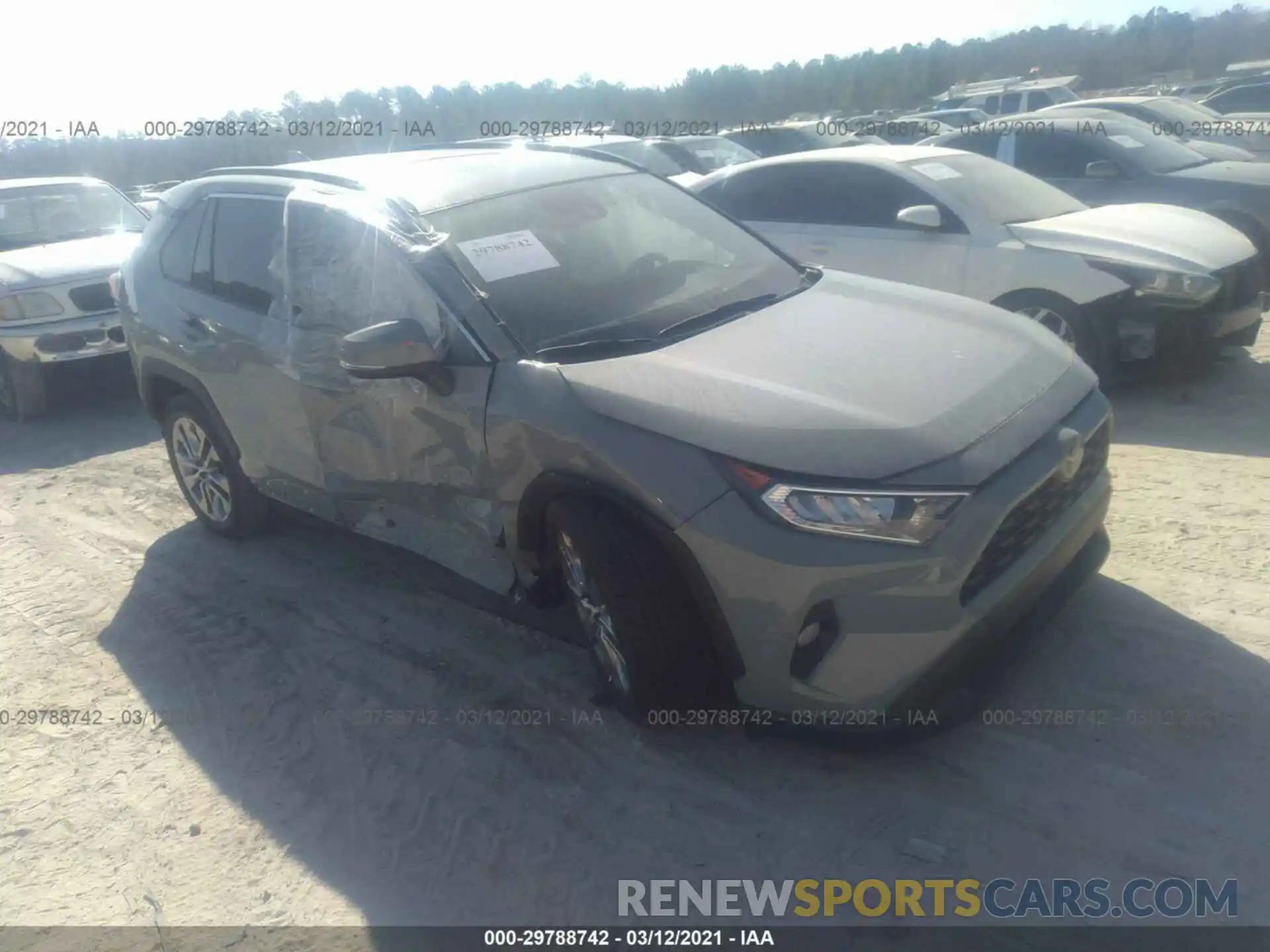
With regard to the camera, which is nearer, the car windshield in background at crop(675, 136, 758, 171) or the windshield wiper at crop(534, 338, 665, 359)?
the windshield wiper at crop(534, 338, 665, 359)

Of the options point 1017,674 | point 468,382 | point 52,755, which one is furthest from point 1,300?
point 1017,674

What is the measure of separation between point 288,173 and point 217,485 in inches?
66.4

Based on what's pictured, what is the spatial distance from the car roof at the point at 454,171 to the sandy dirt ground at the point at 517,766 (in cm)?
168

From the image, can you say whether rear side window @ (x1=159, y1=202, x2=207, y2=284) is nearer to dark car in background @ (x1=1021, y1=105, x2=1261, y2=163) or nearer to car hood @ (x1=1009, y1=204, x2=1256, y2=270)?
car hood @ (x1=1009, y1=204, x2=1256, y2=270)

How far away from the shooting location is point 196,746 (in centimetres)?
377

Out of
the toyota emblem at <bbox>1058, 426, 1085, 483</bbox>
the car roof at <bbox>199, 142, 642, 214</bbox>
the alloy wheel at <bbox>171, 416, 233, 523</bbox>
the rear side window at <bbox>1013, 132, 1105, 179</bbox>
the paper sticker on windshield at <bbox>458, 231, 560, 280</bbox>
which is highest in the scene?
the car roof at <bbox>199, 142, 642, 214</bbox>

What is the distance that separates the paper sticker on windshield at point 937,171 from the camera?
7035 mm

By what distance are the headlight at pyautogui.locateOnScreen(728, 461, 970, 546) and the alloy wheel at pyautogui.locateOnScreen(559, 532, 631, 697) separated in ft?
2.32

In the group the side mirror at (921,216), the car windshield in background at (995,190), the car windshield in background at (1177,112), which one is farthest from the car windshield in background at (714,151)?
the side mirror at (921,216)

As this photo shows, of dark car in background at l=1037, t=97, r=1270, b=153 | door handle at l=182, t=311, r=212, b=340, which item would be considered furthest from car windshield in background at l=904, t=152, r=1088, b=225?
door handle at l=182, t=311, r=212, b=340

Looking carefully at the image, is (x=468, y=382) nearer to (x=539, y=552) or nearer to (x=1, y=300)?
(x=539, y=552)

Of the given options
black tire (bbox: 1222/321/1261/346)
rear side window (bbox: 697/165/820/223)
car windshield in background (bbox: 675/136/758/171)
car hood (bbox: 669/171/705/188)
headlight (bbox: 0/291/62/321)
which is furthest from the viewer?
car windshield in background (bbox: 675/136/758/171)

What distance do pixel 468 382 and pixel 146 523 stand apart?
329cm

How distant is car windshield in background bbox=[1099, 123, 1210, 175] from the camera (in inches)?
342
